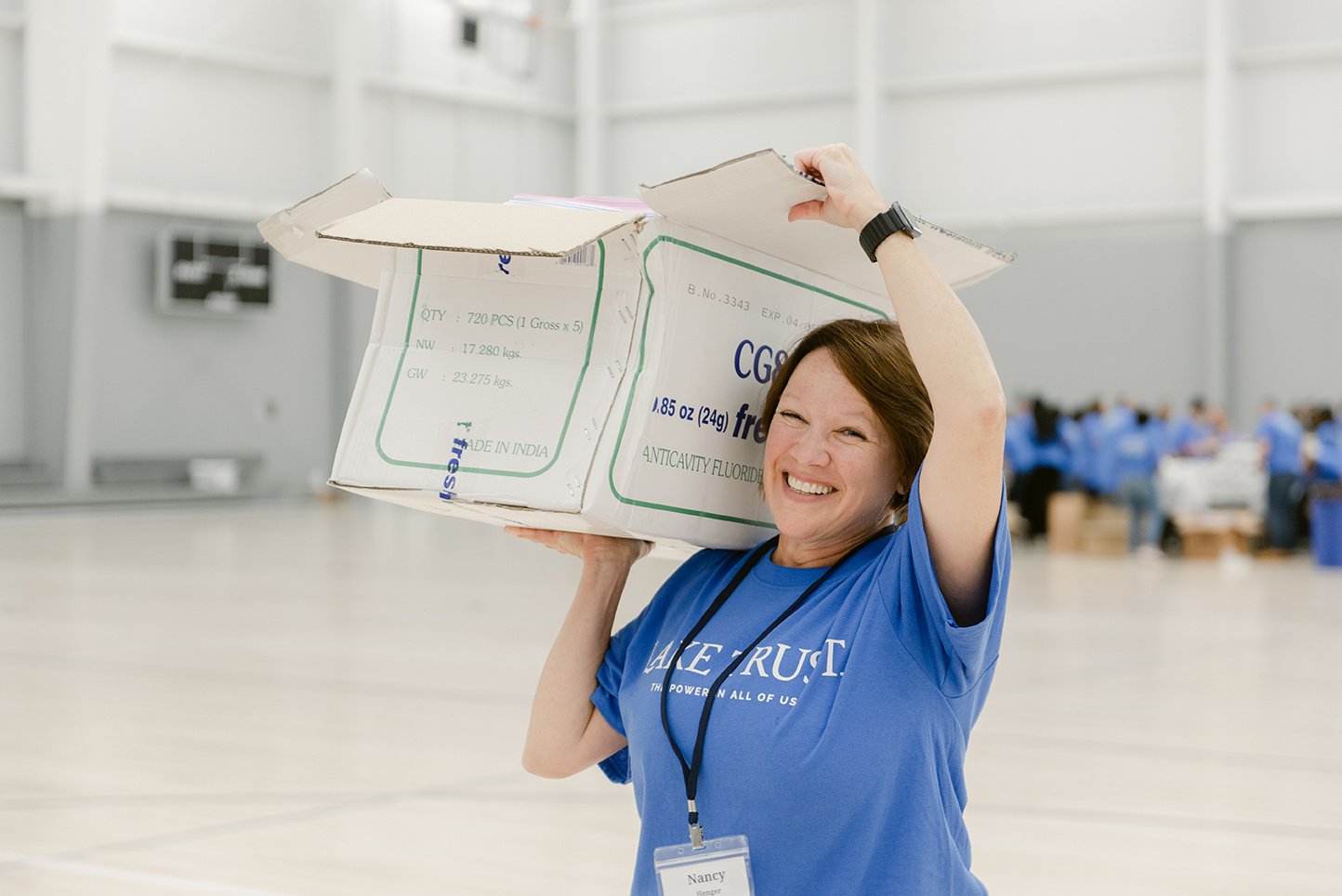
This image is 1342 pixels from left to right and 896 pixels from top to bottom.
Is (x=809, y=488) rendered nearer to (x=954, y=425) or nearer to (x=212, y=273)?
(x=954, y=425)

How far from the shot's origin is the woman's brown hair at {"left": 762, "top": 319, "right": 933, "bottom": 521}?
230 cm

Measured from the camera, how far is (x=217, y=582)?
12.9 m

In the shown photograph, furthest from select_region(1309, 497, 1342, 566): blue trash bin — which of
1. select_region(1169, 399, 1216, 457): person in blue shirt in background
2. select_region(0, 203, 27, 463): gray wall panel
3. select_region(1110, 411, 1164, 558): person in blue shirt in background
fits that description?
select_region(0, 203, 27, 463): gray wall panel

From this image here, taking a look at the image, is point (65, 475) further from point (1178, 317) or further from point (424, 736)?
point (424, 736)

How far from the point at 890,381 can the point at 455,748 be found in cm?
416

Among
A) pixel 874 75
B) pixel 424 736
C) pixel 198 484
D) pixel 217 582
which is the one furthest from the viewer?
pixel 874 75

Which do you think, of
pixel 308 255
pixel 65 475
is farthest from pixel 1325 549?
pixel 65 475

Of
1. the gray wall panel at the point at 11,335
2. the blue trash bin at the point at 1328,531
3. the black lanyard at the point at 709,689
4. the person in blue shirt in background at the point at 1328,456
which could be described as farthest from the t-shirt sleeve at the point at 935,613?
the gray wall panel at the point at 11,335

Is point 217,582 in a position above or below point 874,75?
below

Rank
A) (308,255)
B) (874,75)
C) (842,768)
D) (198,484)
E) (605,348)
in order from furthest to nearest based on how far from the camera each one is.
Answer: (874,75)
(198,484)
(308,255)
(605,348)
(842,768)

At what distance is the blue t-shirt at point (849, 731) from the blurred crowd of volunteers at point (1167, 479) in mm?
15420

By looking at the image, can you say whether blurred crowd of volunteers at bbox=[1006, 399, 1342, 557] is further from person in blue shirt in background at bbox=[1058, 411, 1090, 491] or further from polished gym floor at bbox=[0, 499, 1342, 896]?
polished gym floor at bbox=[0, 499, 1342, 896]

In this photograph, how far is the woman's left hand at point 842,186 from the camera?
2.16 meters

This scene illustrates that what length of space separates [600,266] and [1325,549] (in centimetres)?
1539
